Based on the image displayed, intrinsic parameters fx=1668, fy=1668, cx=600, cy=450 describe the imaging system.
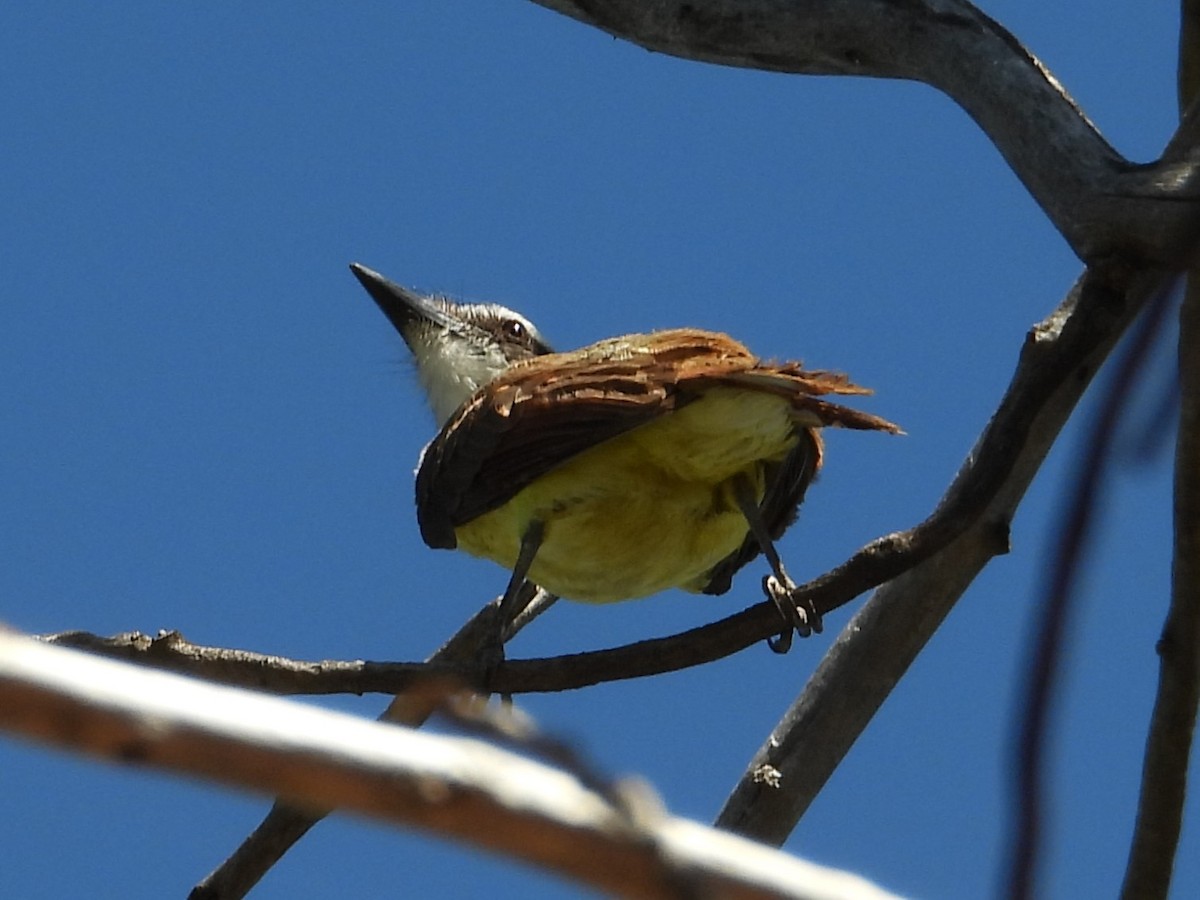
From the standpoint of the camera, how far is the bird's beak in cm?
776

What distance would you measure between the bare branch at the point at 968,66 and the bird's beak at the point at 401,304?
2723mm

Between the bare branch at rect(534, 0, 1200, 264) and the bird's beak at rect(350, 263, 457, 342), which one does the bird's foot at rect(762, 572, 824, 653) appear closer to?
the bare branch at rect(534, 0, 1200, 264)

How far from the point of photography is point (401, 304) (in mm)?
7836

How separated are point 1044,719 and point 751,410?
3793 millimetres

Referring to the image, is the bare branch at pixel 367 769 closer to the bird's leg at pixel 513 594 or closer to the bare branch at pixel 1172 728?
the bare branch at pixel 1172 728

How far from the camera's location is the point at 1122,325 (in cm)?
402

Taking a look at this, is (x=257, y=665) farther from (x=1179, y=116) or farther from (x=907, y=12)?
(x=1179, y=116)

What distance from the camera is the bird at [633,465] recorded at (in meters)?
4.73

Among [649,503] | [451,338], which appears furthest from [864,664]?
[451,338]

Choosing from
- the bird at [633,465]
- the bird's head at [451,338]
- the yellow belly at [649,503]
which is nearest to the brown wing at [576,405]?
the bird at [633,465]

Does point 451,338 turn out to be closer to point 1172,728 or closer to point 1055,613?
point 1172,728

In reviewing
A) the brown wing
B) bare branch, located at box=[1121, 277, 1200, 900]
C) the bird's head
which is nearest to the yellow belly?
the brown wing

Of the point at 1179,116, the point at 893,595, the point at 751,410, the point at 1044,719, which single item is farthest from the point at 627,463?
the point at 1044,719

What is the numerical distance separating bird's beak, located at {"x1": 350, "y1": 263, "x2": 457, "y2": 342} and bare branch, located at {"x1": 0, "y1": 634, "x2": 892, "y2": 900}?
22.1 ft
